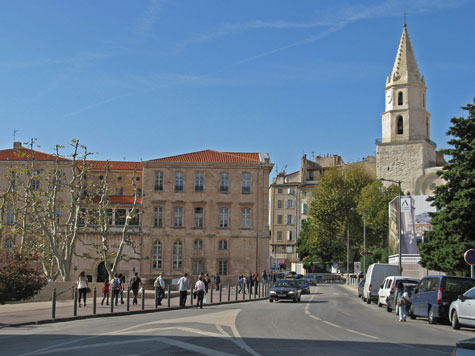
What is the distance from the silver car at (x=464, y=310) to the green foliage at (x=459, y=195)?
8.43m

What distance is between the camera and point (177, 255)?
222ft

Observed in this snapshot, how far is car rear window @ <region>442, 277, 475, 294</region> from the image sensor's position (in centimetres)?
2197

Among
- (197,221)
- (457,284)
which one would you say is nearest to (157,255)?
(197,221)

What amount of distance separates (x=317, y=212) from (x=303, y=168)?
35.2 metres

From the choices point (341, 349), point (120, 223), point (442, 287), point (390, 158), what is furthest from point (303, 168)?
point (341, 349)

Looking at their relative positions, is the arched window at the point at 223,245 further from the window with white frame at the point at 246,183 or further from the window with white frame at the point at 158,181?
the window with white frame at the point at 158,181

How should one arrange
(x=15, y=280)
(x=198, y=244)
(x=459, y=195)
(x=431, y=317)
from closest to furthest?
1. (x=431, y=317)
2. (x=15, y=280)
3. (x=459, y=195)
4. (x=198, y=244)

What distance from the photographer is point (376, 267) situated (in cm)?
3919

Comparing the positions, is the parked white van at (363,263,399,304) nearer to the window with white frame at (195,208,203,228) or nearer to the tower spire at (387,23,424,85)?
the window with white frame at (195,208,203,228)

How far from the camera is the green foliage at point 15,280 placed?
25703 millimetres

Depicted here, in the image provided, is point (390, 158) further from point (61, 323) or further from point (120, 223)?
point (61, 323)

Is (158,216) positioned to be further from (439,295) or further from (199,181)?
(439,295)

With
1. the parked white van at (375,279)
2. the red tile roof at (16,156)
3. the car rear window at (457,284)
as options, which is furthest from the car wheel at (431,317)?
the red tile roof at (16,156)

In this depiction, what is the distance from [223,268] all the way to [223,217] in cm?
541
